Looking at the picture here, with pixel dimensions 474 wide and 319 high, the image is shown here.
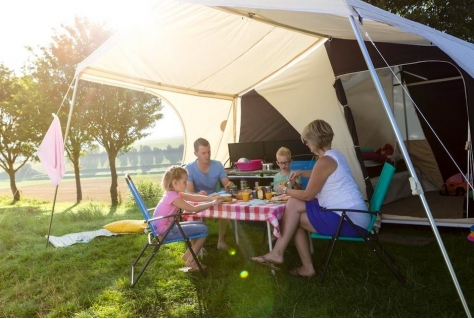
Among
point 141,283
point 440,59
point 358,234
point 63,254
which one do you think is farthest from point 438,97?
point 63,254

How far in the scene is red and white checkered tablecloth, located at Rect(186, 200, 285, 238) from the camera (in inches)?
132

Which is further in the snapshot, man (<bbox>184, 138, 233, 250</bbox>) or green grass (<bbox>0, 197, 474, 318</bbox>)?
man (<bbox>184, 138, 233, 250</bbox>)

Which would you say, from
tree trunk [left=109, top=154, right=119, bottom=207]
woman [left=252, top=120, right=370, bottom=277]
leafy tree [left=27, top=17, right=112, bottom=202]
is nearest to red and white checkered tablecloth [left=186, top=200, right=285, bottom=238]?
woman [left=252, top=120, right=370, bottom=277]

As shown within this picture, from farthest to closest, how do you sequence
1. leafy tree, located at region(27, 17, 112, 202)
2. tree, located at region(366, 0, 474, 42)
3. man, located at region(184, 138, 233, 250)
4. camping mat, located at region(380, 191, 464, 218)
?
leafy tree, located at region(27, 17, 112, 202) → tree, located at region(366, 0, 474, 42) → camping mat, located at region(380, 191, 464, 218) → man, located at region(184, 138, 233, 250)

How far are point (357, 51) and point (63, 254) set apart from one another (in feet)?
12.5

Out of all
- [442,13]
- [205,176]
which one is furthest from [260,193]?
[442,13]

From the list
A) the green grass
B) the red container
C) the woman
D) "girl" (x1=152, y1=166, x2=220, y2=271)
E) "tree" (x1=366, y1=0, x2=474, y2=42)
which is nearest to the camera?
the green grass

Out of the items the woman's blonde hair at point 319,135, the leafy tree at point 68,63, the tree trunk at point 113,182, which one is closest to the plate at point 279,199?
the woman's blonde hair at point 319,135

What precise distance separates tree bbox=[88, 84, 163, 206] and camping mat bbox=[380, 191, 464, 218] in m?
8.50

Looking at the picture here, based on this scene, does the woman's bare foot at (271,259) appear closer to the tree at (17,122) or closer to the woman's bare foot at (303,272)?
the woman's bare foot at (303,272)

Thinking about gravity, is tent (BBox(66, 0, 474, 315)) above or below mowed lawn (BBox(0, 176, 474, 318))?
above

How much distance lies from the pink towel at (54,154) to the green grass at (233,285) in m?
0.86

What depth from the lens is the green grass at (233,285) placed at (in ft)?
9.55

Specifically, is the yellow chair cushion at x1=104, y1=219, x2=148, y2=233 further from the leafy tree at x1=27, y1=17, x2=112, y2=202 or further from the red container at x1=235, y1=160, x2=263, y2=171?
the leafy tree at x1=27, y1=17, x2=112, y2=202
